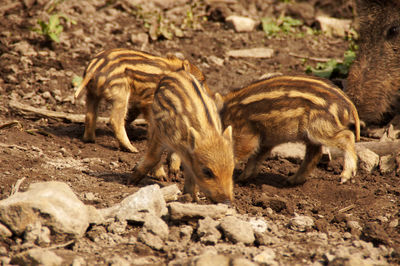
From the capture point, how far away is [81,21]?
884cm

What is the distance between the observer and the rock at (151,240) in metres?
3.61

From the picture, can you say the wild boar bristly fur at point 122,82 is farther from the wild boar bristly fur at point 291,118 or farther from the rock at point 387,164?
the rock at point 387,164

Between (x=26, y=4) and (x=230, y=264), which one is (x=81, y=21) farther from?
(x=230, y=264)

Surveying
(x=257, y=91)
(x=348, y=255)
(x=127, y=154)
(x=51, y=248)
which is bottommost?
(x=127, y=154)

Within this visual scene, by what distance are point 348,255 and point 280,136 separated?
6.39 feet

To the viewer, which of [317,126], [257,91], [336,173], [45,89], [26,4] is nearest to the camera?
[317,126]

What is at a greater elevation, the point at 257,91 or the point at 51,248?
the point at 257,91

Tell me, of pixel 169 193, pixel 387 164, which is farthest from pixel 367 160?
pixel 169 193

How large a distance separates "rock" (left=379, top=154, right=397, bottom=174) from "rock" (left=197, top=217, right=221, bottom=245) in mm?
2633

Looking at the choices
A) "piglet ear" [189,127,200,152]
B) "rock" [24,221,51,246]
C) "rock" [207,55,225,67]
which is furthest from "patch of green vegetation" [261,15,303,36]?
"rock" [24,221,51,246]

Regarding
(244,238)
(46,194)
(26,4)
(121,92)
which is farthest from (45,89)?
(244,238)

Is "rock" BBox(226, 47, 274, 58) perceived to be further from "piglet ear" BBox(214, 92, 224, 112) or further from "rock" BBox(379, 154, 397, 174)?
"rock" BBox(379, 154, 397, 174)

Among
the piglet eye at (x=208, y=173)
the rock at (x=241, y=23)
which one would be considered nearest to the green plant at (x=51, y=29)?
the rock at (x=241, y=23)

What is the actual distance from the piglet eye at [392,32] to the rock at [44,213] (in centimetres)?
470
